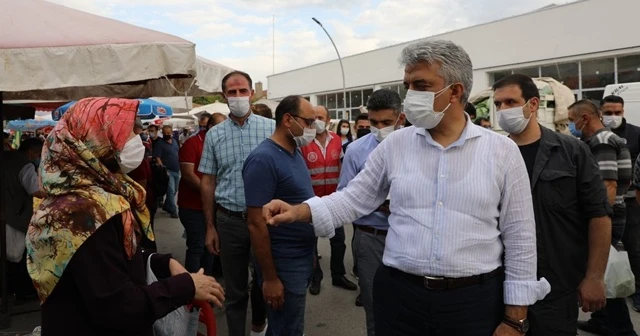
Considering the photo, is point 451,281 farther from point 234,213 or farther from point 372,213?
point 234,213

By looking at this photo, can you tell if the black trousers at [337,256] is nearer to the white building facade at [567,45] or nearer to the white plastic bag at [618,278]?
the white plastic bag at [618,278]

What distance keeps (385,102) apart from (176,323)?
89.6 inches

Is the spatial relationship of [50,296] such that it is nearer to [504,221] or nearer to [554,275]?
[504,221]

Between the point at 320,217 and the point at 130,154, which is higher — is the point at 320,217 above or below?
below

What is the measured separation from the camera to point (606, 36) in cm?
1606

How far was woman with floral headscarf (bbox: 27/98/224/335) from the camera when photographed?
1718mm

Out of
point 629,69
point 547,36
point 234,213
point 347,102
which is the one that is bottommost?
point 234,213

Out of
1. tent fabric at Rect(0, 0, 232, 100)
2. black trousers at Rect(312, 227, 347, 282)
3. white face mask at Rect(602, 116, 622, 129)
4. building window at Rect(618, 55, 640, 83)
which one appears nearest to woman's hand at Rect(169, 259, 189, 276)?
tent fabric at Rect(0, 0, 232, 100)

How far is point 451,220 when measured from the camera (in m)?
1.89

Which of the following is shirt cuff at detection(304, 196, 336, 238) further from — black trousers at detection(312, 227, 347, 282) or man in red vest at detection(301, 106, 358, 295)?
black trousers at detection(312, 227, 347, 282)

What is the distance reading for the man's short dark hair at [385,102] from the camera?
3.63 meters

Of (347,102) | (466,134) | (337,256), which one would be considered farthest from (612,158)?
(347,102)

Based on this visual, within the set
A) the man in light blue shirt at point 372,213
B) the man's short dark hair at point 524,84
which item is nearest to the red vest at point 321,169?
the man in light blue shirt at point 372,213

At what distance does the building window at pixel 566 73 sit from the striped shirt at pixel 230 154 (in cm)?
1657
